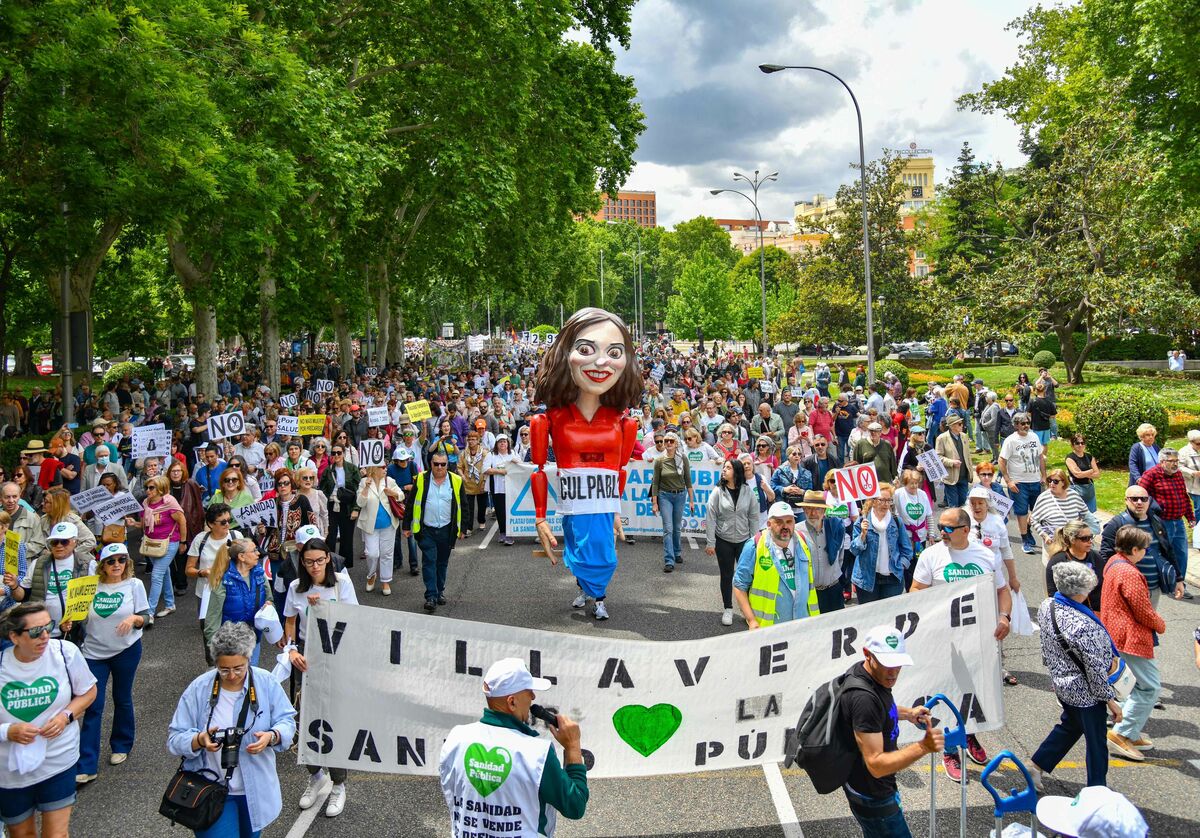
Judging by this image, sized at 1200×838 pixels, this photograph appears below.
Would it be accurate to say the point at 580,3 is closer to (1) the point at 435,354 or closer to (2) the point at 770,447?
(2) the point at 770,447

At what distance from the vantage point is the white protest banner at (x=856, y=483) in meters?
8.83

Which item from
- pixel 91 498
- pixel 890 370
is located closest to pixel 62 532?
pixel 91 498

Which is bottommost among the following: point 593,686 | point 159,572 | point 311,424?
point 159,572

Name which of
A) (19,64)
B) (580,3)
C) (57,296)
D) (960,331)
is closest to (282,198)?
(19,64)

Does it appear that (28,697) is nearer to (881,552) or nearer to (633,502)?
(881,552)

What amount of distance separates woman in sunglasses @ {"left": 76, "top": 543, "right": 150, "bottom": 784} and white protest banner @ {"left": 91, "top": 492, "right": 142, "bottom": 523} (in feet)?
10.9

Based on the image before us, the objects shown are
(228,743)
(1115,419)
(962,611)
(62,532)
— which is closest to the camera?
(228,743)

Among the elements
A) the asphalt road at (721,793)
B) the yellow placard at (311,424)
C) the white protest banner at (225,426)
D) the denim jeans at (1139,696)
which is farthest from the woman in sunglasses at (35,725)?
the yellow placard at (311,424)

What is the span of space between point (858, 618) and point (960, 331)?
86.8 ft

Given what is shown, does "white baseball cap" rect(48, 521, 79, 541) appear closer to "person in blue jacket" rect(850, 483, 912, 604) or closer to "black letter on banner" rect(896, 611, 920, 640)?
"black letter on banner" rect(896, 611, 920, 640)

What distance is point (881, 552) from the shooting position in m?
7.90

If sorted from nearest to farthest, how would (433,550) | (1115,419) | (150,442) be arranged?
(433,550) < (150,442) < (1115,419)

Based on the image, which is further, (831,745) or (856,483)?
(856,483)

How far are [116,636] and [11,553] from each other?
97.3 inches
